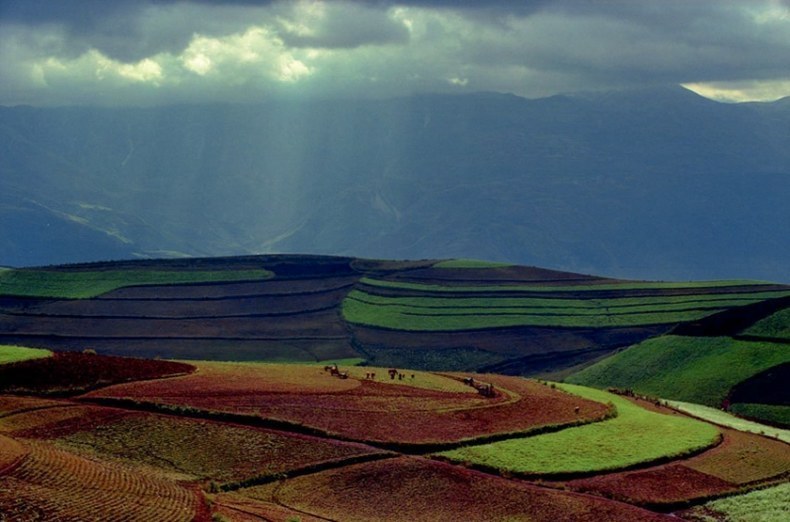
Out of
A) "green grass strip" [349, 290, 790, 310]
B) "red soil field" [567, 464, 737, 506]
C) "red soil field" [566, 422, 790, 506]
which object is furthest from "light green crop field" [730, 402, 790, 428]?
"green grass strip" [349, 290, 790, 310]

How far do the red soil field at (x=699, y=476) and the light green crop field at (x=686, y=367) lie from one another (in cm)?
3252

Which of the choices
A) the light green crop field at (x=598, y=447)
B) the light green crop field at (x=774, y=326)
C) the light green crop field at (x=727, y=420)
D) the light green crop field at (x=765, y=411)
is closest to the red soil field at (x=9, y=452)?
the light green crop field at (x=598, y=447)

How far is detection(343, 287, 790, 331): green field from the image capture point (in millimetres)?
171375

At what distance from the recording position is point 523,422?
73.9 meters

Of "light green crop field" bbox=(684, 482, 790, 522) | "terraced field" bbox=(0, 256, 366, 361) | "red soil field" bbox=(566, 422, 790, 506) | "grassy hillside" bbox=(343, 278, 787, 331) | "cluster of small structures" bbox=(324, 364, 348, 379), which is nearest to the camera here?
"light green crop field" bbox=(684, 482, 790, 522)

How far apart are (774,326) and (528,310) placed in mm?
68373

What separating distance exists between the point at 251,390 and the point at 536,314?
10991 centimetres

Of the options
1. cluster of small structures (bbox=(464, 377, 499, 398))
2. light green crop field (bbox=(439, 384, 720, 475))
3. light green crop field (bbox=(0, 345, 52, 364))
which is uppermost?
light green crop field (bbox=(0, 345, 52, 364))

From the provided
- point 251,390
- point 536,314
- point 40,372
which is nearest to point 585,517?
point 251,390

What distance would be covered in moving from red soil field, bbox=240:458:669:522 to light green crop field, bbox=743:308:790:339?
2441 inches

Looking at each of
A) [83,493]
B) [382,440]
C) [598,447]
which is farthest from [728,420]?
[83,493]

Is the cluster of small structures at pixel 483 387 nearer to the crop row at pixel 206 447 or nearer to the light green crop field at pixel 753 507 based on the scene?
the crop row at pixel 206 447

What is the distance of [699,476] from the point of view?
6556 cm

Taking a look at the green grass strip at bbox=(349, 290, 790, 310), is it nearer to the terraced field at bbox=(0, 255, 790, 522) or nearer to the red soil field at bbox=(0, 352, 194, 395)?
the terraced field at bbox=(0, 255, 790, 522)
